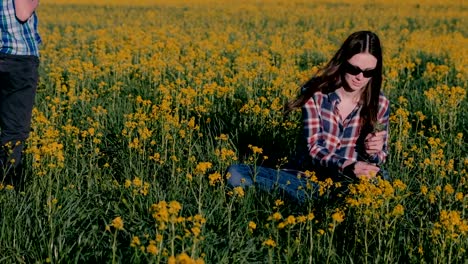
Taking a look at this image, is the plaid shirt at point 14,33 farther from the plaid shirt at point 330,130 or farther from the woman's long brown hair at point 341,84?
the plaid shirt at point 330,130

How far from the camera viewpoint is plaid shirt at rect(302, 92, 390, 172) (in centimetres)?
379

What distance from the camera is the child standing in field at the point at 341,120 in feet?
12.3

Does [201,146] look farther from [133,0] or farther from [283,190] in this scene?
[133,0]

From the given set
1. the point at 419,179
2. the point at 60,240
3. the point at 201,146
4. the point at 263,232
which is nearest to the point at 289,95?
the point at 201,146

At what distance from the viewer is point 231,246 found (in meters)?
3.10

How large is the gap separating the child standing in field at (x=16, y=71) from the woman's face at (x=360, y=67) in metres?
1.93

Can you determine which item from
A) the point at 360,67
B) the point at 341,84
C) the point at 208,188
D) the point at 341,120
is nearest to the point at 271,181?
the point at 208,188

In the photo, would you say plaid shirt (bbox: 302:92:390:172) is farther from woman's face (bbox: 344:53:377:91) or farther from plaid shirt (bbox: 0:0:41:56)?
plaid shirt (bbox: 0:0:41:56)

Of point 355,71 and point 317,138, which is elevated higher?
point 355,71

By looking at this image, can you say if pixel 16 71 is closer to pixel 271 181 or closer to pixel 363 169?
pixel 271 181

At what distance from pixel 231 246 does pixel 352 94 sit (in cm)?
141

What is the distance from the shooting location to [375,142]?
12.4ft

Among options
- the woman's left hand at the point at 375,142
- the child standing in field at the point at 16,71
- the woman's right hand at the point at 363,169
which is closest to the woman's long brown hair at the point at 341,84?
the woman's left hand at the point at 375,142

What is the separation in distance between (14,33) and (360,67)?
214cm
